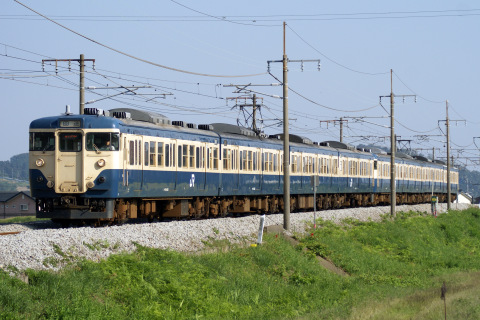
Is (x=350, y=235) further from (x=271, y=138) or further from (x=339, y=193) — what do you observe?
(x=339, y=193)

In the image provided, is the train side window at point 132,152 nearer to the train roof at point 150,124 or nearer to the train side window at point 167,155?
the train roof at point 150,124

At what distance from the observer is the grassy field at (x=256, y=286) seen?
530 inches

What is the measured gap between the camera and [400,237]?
35.6 meters

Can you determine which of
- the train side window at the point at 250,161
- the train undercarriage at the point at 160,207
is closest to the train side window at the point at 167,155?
the train undercarriage at the point at 160,207

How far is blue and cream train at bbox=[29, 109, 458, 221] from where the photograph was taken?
22.5m

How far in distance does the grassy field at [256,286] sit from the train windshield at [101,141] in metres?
4.66

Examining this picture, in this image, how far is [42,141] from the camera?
23.0 m

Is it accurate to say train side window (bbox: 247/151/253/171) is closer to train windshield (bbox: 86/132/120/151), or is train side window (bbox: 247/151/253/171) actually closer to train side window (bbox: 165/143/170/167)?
train side window (bbox: 165/143/170/167)

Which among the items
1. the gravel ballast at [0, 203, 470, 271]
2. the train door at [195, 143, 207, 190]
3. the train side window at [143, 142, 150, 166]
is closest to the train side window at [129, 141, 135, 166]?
the train side window at [143, 142, 150, 166]

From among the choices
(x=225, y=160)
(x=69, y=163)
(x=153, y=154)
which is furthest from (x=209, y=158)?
(x=69, y=163)

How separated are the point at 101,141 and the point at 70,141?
0.92 metres

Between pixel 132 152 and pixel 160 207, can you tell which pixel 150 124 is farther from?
pixel 160 207

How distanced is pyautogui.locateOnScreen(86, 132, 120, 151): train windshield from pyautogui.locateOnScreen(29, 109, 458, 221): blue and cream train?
29mm

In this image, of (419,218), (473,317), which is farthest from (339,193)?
(473,317)
